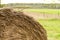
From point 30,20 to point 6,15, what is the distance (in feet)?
2.08

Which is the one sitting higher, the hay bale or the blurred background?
the hay bale

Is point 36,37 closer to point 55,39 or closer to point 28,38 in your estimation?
point 28,38

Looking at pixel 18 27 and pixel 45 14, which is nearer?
pixel 18 27

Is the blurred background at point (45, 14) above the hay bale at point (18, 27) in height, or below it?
below

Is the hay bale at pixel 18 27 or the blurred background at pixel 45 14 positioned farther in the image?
the blurred background at pixel 45 14

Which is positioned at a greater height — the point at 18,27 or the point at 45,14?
the point at 18,27

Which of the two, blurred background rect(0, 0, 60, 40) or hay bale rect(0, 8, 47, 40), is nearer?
hay bale rect(0, 8, 47, 40)

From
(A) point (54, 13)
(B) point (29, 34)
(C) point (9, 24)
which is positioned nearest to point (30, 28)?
(B) point (29, 34)

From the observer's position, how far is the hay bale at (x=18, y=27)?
5046mm

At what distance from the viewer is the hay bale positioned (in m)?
5.05

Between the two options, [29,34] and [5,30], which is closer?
[5,30]

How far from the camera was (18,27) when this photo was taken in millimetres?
5355

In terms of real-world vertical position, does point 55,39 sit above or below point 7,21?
below

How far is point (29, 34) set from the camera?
18.0ft
